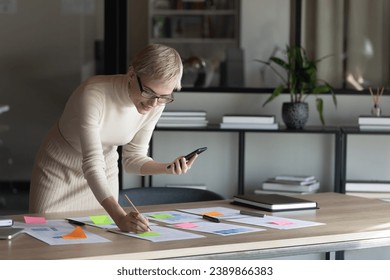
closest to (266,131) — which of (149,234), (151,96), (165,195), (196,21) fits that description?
(165,195)

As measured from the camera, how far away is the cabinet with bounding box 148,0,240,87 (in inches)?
278

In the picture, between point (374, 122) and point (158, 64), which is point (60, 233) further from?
point (374, 122)

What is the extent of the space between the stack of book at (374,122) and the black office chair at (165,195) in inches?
77.3

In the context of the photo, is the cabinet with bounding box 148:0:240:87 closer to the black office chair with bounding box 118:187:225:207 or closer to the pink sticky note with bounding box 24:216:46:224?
the black office chair with bounding box 118:187:225:207

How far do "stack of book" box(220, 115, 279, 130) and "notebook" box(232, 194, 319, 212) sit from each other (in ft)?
6.36

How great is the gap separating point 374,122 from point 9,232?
3266 millimetres

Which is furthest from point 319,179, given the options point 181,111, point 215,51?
point 215,51

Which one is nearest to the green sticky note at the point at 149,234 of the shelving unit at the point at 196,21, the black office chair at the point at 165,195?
the black office chair at the point at 165,195

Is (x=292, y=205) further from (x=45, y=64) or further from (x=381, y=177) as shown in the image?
(x=45, y=64)

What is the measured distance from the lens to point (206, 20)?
7215mm

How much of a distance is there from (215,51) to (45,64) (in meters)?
1.66

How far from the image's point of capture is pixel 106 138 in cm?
346

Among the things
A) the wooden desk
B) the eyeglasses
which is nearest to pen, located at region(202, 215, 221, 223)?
the wooden desk

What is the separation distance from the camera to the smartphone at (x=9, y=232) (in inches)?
113
